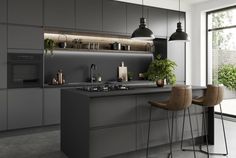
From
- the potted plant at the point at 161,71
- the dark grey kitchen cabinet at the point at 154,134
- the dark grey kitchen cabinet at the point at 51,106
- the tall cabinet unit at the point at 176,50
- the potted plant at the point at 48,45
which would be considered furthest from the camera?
the tall cabinet unit at the point at 176,50

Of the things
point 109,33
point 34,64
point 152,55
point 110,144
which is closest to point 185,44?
point 152,55

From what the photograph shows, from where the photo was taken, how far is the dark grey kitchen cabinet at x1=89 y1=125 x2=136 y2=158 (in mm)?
3000

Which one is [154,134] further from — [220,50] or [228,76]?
[220,50]

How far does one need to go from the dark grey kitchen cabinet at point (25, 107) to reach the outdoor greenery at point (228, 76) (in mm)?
4903

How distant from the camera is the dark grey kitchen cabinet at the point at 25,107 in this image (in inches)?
177

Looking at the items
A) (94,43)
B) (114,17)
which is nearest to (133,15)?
(114,17)

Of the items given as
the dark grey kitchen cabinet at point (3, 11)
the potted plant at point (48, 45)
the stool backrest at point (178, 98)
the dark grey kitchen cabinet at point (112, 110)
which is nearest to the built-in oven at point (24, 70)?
the potted plant at point (48, 45)

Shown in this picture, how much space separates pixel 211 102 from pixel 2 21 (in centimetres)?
395

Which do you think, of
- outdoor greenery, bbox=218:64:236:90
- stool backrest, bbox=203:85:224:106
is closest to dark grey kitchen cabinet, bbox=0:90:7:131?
stool backrest, bbox=203:85:224:106

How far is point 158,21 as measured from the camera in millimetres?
6539

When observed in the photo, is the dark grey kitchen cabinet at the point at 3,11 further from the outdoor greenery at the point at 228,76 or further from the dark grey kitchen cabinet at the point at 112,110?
the outdoor greenery at the point at 228,76

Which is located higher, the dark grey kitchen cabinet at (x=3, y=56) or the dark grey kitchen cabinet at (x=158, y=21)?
the dark grey kitchen cabinet at (x=158, y=21)

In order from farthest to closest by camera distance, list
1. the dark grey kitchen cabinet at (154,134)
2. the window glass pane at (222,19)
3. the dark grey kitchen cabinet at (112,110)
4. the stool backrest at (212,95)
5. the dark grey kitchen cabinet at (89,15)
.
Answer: the window glass pane at (222,19)
the dark grey kitchen cabinet at (89,15)
the stool backrest at (212,95)
the dark grey kitchen cabinet at (154,134)
the dark grey kitchen cabinet at (112,110)

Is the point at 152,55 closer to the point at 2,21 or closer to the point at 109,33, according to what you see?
the point at 109,33
